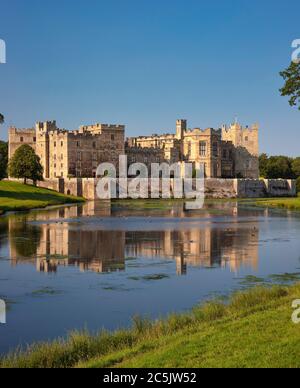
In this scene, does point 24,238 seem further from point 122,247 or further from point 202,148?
point 202,148

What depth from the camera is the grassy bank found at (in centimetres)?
6338

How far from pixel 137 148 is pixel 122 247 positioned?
240 ft

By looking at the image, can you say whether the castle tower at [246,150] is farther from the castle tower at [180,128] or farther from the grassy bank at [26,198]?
the grassy bank at [26,198]

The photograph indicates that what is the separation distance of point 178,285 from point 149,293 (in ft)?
5.39

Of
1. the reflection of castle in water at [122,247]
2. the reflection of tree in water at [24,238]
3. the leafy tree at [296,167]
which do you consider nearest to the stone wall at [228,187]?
the leafy tree at [296,167]

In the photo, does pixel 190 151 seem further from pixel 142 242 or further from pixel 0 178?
pixel 142 242

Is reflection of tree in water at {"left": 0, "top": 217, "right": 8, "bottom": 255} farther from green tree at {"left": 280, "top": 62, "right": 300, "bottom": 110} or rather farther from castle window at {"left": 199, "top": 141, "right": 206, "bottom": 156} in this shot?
castle window at {"left": 199, "top": 141, "right": 206, "bottom": 156}

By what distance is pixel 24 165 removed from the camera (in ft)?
269

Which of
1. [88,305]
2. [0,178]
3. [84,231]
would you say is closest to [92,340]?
[88,305]

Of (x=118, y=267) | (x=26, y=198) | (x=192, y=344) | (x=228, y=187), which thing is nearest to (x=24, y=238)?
(x=118, y=267)

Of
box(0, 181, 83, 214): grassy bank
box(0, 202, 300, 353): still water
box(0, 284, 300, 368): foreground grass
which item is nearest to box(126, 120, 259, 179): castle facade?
box(0, 181, 83, 214): grassy bank

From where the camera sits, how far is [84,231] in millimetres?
41000

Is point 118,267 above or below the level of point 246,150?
below

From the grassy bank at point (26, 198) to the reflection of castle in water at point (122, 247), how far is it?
19.1 meters
